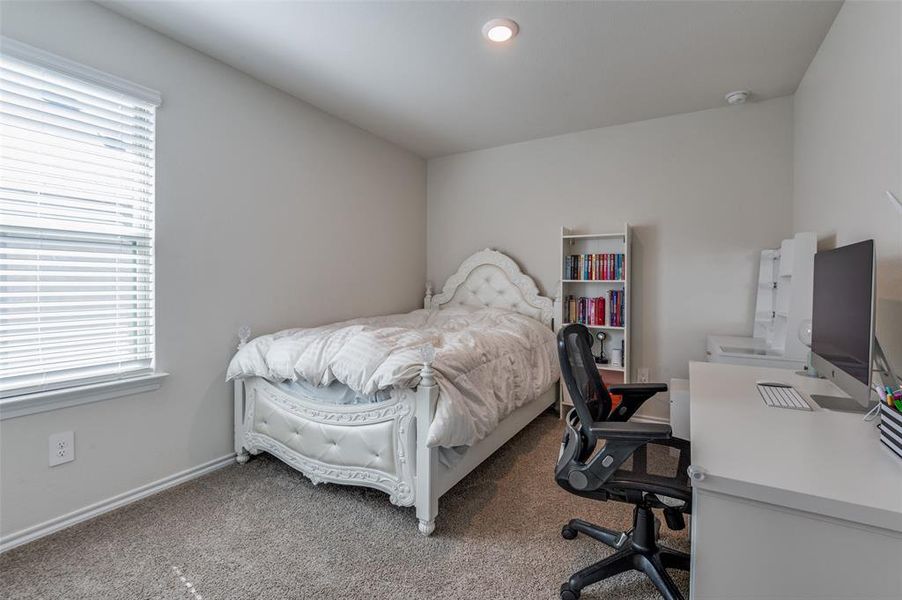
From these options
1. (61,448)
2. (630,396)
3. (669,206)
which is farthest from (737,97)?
(61,448)

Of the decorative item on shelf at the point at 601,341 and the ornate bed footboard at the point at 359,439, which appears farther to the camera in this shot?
the decorative item on shelf at the point at 601,341

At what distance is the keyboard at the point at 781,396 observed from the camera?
1377mm

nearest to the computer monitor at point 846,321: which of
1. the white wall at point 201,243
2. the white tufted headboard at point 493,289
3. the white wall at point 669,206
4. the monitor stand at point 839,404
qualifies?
the monitor stand at point 839,404

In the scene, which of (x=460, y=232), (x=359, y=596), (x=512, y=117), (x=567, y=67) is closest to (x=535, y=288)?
(x=460, y=232)

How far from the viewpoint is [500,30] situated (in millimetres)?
2113

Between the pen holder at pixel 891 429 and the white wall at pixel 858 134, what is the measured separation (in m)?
0.77

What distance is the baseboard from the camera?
5.63ft

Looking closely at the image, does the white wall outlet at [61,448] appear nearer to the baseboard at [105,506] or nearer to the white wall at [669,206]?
the baseboard at [105,506]

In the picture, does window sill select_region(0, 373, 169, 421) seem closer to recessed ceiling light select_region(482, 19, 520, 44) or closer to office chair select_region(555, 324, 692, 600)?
office chair select_region(555, 324, 692, 600)

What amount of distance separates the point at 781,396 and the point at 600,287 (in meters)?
2.05

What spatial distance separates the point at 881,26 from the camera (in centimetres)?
157

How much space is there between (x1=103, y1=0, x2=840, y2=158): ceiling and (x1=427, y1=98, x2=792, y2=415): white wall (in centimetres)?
25

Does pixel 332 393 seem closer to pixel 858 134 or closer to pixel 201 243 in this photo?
pixel 201 243

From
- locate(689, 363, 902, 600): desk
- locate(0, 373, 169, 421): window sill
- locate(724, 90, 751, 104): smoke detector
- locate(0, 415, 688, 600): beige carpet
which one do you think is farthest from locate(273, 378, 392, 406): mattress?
locate(724, 90, 751, 104): smoke detector
